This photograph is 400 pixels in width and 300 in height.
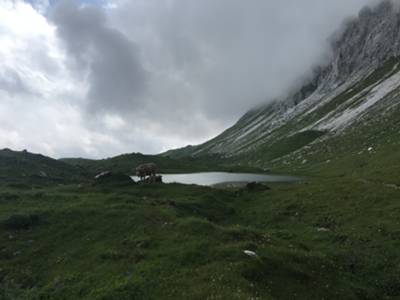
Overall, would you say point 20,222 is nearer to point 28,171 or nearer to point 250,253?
point 250,253

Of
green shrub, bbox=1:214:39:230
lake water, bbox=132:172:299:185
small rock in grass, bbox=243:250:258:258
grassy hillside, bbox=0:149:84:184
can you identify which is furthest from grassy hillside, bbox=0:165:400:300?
lake water, bbox=132:172:299:185

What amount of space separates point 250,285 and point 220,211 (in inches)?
1073

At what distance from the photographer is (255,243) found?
27.1 meters

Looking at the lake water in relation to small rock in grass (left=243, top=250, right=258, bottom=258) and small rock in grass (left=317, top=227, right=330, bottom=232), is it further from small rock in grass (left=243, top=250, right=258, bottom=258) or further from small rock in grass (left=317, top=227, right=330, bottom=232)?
small rock in grass (left=243, top=250, right=258, bottom=258)

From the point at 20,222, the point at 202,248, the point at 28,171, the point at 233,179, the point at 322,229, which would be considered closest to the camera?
the point at 202,248

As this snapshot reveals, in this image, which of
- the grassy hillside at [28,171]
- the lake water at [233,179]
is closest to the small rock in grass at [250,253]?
the grassy hillside at [28,171]

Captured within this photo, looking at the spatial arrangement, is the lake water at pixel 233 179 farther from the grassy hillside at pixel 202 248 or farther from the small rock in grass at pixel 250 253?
the small rock in grass at pixel 250 253

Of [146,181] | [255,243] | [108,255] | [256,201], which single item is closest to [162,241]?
[108,255]

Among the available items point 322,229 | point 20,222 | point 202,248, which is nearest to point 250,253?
point 202,248

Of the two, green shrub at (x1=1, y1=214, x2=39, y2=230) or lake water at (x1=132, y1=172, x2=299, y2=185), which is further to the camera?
lake water at (x1=132, y1=172, x2=299, y2=185)

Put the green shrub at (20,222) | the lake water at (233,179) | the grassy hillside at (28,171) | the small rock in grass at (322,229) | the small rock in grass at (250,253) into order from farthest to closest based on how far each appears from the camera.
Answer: the lake water at (233,179) < the grassy hillside at (28,171) < the green shrub at (20,222) < the small rock in grass at (322,229) < the small rock in grass at (250,253)

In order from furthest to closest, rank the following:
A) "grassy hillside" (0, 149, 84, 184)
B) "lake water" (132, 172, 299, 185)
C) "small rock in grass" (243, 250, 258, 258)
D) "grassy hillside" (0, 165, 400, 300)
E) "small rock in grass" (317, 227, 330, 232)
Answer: "lake water" (132, 172, 299, 185) → "grassy hillside" (0, 149, 84, 184) → "small rock in grass" (317, 227, 330, 232) → "small rock in grass" (243, 250, 258, 258) → "grassy hillside" (0, 165, 400, 300)

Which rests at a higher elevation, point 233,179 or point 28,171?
point 28,171

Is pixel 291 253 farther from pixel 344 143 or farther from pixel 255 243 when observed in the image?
pixel 344 143
